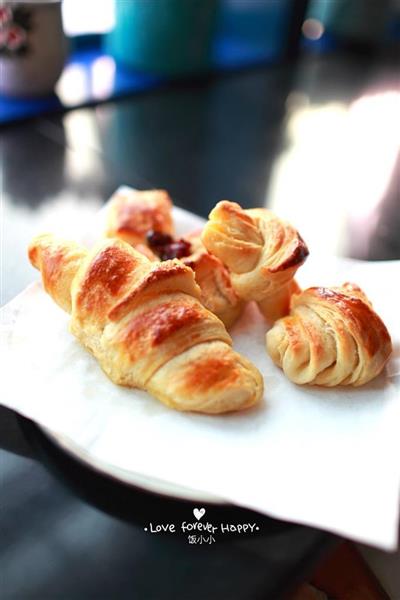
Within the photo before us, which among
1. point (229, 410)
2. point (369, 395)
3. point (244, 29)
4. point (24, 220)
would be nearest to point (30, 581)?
point (229, 410)

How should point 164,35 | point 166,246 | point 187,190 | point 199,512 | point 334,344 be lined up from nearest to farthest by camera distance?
point 199,512 < point 334,344 < point 166,246 < point 187,190 < point 164,35

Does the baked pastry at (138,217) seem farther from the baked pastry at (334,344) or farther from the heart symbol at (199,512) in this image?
the heart symbol at (199,512)

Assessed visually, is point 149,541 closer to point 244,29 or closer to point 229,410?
point 229,410

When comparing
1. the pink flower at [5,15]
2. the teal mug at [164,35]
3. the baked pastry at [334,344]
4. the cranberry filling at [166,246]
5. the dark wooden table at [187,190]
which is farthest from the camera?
the teal mug at [164,35]

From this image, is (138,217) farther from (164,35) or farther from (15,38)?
(164,35)

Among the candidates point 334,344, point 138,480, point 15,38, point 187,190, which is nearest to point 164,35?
point 15,38

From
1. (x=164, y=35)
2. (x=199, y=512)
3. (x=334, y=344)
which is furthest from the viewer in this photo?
(x=164, y=35)

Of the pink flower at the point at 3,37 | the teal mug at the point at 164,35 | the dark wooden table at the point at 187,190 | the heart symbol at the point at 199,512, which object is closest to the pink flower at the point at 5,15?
the pink flower at the point at 3,37
